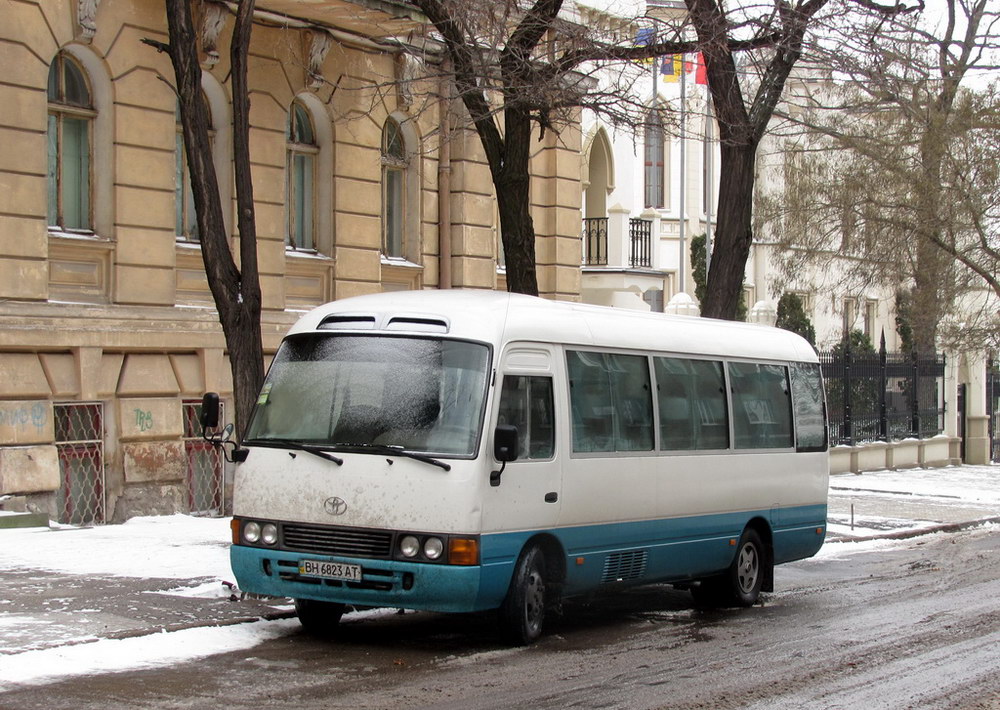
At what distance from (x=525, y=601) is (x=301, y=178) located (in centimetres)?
1140

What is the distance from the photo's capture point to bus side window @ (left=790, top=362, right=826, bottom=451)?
46.2ft

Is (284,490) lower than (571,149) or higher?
lower

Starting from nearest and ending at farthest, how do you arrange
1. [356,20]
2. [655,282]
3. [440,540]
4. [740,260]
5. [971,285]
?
[440,540] < [740,260] < [356,20] < [655,282] < [971,285]

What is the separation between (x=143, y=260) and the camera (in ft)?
57.5

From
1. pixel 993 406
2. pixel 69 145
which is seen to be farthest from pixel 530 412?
pixel 993 406

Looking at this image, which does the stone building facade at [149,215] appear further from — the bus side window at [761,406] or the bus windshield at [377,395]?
the bus windshield at [377,395]

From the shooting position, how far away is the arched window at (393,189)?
21.8 metres

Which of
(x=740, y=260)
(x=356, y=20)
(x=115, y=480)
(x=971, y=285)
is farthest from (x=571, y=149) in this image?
(x=971, y=285)

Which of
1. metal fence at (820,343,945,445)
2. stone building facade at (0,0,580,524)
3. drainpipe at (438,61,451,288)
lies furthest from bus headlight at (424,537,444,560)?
metal fence at (820,343,945,445)

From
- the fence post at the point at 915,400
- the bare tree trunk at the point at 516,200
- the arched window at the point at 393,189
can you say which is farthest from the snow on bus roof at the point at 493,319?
the fence post at the point at 915,400

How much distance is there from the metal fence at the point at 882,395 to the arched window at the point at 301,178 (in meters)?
12.5

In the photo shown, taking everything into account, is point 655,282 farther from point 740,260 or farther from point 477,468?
point 477,468

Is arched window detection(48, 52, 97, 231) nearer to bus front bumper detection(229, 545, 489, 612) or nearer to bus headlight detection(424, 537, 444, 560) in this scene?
bus front bumper detection(229, 545, 489, 612)

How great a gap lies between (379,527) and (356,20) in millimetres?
11457
